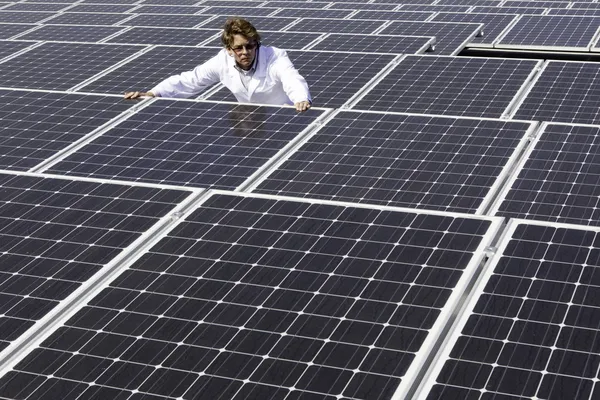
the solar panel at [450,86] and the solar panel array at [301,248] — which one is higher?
the solar panel array at [301,248]

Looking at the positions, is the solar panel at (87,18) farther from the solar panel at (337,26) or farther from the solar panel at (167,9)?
the solar panel at (337,26)

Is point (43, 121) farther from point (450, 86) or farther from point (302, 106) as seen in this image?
point (450, 86)

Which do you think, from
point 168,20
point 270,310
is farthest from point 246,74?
point 168,20

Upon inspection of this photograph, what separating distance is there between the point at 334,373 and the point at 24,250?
377cm

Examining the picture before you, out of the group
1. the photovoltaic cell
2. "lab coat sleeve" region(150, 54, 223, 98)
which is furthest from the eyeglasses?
the photovoltaic cell

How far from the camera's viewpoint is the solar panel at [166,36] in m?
23.8

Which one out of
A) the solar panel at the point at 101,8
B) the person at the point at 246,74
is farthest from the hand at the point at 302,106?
the solar panel at the point at 101,8

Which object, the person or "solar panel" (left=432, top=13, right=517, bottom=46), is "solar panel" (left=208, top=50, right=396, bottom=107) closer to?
the person

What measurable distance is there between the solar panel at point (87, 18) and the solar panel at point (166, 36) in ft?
9.71

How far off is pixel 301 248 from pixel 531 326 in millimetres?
2336

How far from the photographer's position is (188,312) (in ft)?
26.2

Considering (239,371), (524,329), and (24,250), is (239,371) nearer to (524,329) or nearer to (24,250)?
(524,329)

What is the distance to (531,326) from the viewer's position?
7383 millimetres

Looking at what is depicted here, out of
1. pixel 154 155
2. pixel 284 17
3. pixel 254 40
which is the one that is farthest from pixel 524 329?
pixel 284 17
